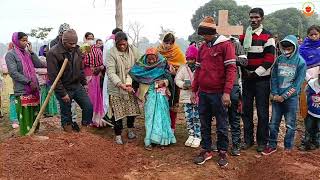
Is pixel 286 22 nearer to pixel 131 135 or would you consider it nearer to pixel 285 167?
pixel 131 135

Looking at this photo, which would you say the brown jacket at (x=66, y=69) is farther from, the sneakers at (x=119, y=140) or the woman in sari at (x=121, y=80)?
the sneakers at (x=119, y=140)

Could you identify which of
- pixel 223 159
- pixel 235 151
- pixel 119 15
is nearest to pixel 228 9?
pixel 119 15

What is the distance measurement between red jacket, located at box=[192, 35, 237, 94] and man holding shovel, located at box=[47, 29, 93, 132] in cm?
192

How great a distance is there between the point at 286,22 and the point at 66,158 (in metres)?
32.1

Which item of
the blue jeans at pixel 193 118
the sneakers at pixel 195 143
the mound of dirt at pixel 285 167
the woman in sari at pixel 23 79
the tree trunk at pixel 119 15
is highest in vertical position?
the tree trunk at pixel 119 15

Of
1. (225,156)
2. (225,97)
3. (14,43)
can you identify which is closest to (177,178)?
(225,156)

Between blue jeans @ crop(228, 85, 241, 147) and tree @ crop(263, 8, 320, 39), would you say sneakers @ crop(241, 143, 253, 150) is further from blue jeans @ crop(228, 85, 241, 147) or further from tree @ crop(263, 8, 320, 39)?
tree @ crop(263, 8, 320, 39)

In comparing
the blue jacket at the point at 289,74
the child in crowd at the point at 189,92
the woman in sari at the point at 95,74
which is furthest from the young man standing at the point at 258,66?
the woman in sari at the point at 95,74

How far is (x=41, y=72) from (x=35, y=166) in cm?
356

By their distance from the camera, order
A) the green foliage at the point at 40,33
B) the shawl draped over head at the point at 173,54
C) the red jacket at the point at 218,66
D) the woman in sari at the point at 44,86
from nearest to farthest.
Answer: the red jacket at the point at 218,66 < the shawl draped over head at the point at 173,54 < the woman in sari at the point at 44,86 < the green foliage at the point at 40,33

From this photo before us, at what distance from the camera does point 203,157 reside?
4.84 meters

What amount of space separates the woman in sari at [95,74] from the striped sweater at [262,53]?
2537mm

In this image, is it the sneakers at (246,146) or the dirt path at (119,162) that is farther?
the sneakers at (246,146)

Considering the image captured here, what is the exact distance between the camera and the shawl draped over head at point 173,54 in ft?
18.8
